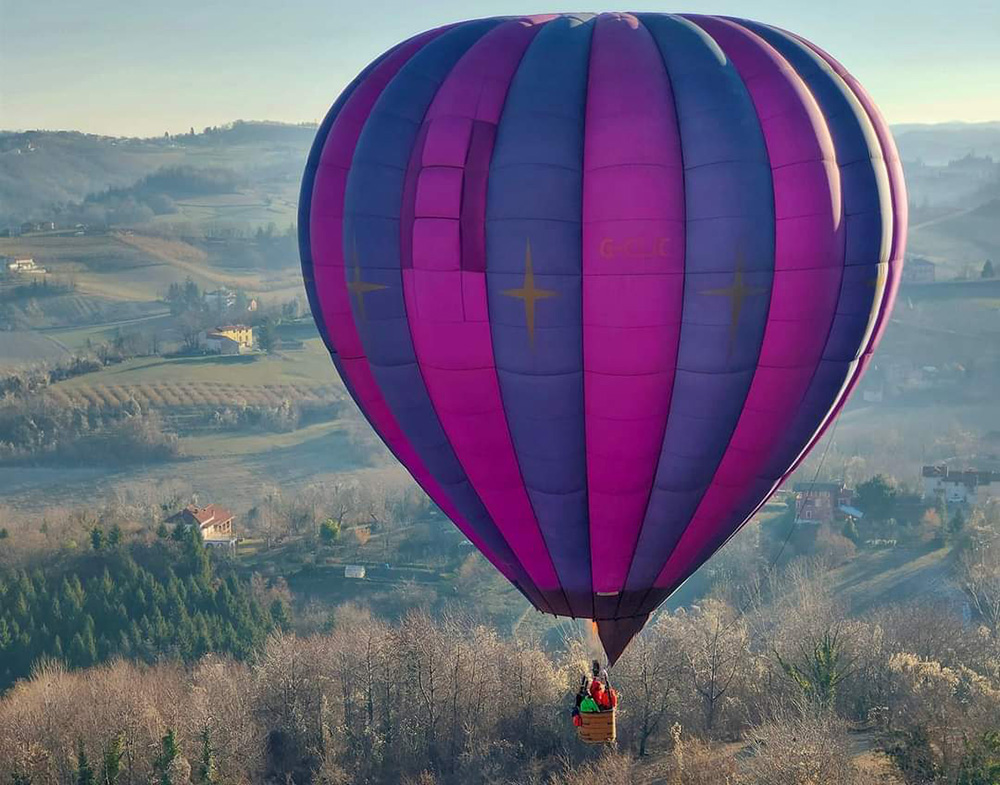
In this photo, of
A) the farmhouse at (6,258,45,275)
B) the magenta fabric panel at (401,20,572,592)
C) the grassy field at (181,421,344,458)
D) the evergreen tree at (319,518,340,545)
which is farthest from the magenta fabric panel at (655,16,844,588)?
the farmhouse at (6,258,45,275)

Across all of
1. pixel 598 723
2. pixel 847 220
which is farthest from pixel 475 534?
pixel 847 220

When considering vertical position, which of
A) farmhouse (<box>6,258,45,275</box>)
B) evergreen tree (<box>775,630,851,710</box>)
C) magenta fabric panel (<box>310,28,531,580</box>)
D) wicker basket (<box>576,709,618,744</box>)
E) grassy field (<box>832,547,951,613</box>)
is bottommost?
grassy field (<box>832,547,951,613</box>)

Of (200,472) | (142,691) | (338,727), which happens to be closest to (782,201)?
(338,727)

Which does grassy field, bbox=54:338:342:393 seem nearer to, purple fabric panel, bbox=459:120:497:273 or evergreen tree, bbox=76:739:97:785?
Result: evergreen tree, bbox=76:739:97:785

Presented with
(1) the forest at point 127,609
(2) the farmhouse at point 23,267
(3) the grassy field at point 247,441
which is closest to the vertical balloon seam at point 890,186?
(1) the forest at point 127,609

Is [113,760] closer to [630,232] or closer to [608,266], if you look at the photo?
[608,266]

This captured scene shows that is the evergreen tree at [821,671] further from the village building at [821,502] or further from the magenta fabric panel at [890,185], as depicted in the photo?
the village building at [821,502]
